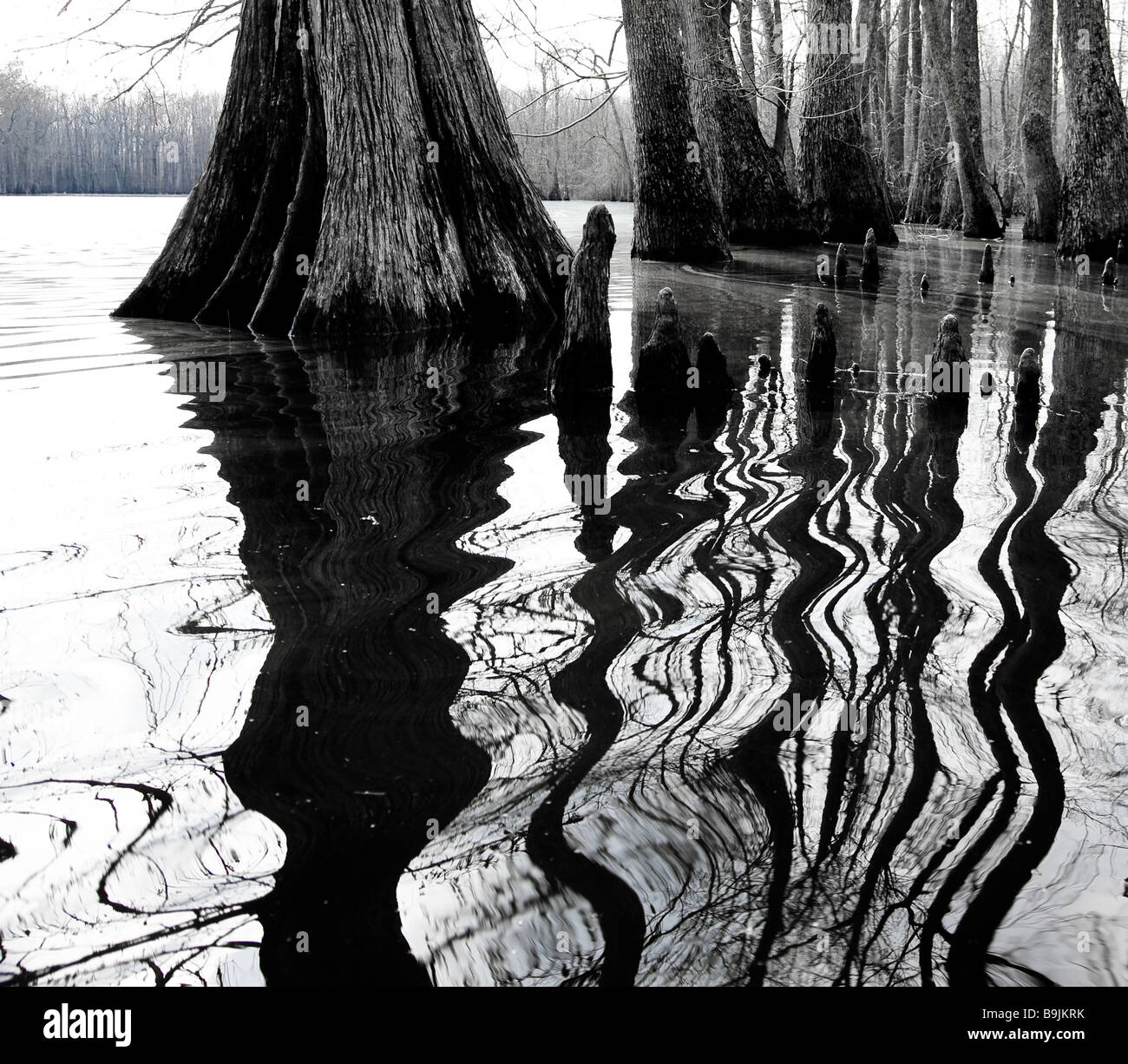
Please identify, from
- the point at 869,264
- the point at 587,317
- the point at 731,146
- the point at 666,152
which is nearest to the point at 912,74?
the point at 731,146

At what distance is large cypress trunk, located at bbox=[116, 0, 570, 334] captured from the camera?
898 cm

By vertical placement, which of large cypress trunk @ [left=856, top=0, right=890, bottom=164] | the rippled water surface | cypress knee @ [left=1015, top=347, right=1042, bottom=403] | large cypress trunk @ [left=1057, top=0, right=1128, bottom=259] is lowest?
the rippled water surface

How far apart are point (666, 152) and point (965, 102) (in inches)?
378

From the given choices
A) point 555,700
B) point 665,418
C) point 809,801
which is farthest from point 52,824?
point 665,418

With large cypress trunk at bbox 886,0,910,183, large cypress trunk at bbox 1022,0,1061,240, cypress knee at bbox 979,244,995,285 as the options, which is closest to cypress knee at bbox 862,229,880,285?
cypress knee at bbox 979,244,995,285

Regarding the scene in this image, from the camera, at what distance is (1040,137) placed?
19359 mm

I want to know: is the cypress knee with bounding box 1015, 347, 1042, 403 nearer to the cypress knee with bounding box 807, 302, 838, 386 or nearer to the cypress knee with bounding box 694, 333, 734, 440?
the cypress knee with bounding box 807, 302, 838, 386

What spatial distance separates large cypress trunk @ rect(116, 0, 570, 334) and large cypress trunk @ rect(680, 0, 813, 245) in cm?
958

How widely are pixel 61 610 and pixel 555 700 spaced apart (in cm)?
162

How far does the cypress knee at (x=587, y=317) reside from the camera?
6.87m

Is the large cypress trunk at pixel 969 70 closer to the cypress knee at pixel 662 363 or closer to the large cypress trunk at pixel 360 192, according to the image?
the large cypress trunk at pixel 360 192

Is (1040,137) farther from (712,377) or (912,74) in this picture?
(912,74)

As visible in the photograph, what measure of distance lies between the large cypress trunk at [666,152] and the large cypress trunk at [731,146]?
229 cm
